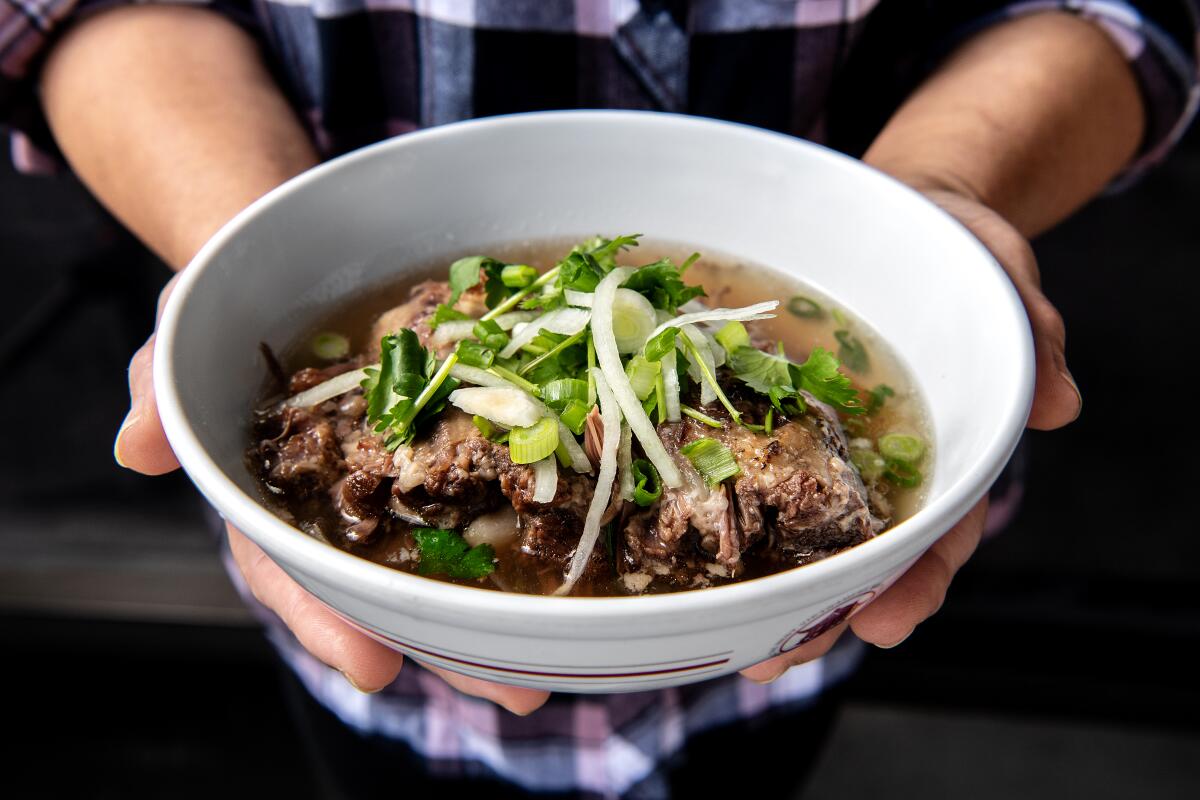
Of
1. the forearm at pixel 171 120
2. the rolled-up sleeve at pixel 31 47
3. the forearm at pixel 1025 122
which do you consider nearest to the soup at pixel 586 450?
the forearm at pixel 171 120

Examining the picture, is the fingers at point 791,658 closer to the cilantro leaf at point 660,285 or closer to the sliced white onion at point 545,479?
the sliced white onion at point 545,479

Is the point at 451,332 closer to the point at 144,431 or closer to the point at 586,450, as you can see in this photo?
the point at 586,450

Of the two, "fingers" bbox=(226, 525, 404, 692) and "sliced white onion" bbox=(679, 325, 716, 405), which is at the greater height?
"sliced white onion" bbox=(679, 325, 716, 405)

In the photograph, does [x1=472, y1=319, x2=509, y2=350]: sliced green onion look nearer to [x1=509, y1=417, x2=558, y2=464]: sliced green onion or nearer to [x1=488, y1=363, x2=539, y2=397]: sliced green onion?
[x1=488, y1=363, x2=539, y2=397]: sliced green onion

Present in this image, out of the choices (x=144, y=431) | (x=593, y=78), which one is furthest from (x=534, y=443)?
(x=593, y=78)

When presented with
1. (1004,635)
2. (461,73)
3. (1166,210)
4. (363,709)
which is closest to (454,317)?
(461,73)

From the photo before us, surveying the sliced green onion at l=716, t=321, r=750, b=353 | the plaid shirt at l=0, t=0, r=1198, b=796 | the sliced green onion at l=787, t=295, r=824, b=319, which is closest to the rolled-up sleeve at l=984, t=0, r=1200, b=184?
the plaid shirt at l=0, t=0, r=1198, b=796
